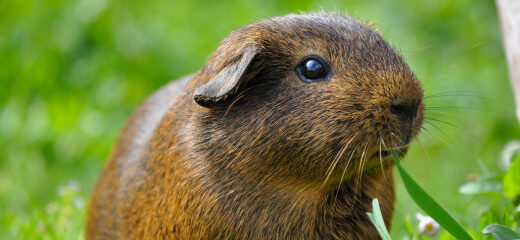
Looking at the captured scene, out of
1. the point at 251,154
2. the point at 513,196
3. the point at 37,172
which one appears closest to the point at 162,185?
the point at 251,154

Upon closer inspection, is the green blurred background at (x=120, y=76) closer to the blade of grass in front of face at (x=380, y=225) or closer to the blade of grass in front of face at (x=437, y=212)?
the blade of grass in front of face at (x=437, y=212)

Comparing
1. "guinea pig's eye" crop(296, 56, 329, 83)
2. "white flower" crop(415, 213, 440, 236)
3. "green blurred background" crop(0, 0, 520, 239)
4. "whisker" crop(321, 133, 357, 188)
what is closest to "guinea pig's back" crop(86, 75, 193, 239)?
"guinea pig's eye" crop(296, 56, 329, 83)

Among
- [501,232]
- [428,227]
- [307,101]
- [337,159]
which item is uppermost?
[307,101]

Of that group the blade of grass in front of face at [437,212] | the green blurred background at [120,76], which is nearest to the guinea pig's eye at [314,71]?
the blade of grass in front of face at [437,212]

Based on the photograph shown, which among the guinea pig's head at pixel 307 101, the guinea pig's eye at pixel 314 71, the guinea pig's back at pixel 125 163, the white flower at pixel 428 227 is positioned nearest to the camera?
the guinea pig's head at pixel 307 101

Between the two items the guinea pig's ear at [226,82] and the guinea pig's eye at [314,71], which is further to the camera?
the guinea pig's eye at [314,71]

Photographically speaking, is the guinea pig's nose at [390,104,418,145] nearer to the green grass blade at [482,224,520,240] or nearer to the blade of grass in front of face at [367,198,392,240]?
the blade of grass in front of face at [367,198,392,240]

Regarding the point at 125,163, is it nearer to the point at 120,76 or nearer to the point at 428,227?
the point at 428,227

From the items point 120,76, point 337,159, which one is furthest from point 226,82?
point 120,76
